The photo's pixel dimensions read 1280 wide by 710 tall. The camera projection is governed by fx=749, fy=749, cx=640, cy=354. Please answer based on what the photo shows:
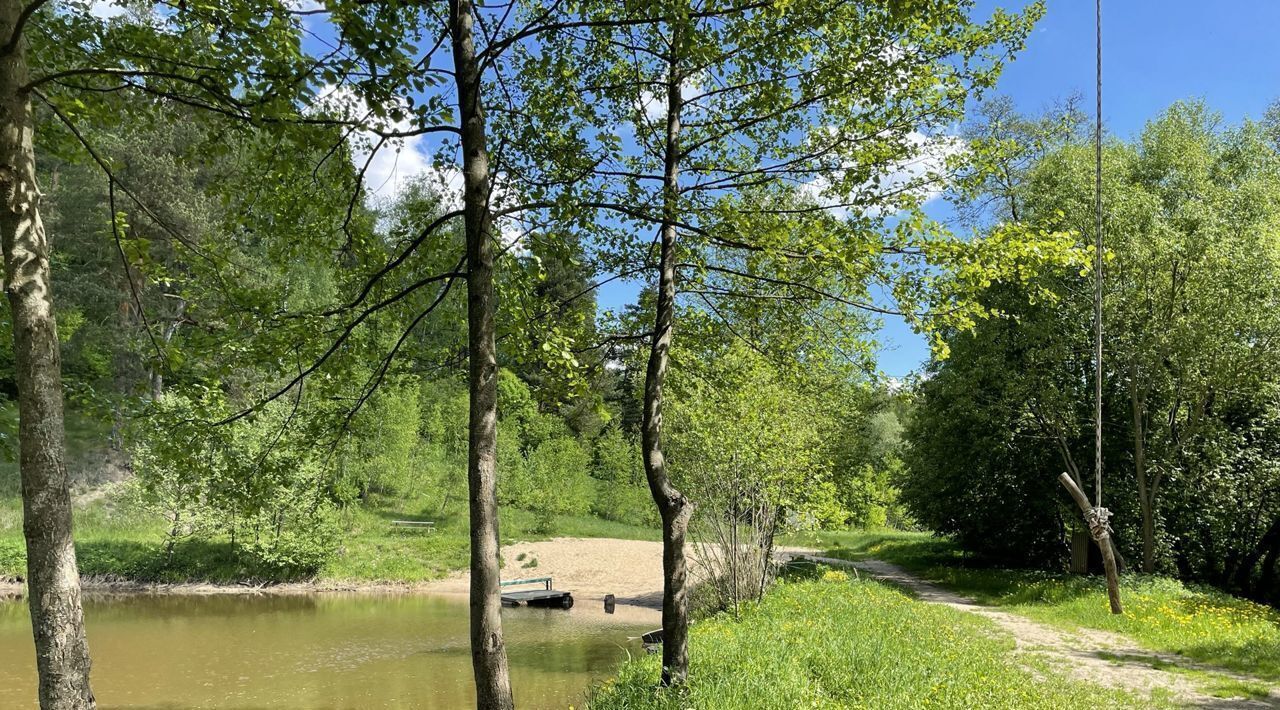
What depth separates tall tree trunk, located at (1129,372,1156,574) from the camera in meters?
15.2

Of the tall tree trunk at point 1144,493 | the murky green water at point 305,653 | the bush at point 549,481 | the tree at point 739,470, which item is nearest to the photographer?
the murky green water at point 305,653

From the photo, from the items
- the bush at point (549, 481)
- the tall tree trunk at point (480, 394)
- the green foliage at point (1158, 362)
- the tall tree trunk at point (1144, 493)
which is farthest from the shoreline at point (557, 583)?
the tall tree trunk at point (480, 394)

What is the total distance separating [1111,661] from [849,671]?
380 centimetres

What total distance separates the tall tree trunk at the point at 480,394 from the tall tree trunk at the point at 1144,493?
50.4 feet

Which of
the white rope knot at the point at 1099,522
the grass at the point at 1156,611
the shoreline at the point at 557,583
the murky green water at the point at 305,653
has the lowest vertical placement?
the shoreline at the point at 557,583

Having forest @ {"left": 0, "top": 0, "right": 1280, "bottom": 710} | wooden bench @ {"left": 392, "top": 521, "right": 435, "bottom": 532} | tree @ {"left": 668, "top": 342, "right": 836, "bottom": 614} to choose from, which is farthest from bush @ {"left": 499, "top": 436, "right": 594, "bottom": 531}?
tree @ {"left": 668, "top": 342, "right": 836, "bottom": 614}

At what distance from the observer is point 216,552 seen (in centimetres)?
2366

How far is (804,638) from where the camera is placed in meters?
8.23

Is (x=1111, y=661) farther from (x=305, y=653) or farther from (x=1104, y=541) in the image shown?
(x=305, y=653)

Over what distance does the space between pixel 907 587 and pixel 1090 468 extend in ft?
16.3

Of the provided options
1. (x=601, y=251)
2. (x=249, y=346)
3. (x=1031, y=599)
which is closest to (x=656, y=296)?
(x=601, y=251)

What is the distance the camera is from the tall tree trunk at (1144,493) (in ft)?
49.8

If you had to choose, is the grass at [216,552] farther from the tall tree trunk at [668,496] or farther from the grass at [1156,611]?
the tall tree trunk at [668,496]

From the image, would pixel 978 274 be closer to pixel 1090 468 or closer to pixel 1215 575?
pixel 1090 468
